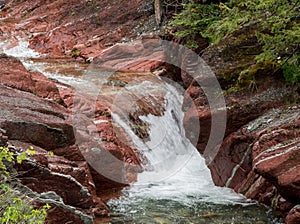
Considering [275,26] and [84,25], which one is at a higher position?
[84,25]

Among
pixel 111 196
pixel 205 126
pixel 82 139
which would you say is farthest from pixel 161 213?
pixel 205 126

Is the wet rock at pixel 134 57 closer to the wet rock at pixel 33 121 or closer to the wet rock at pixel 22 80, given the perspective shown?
the wet rock at pixel 22 80

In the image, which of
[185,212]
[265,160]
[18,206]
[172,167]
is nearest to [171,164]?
[172,167]

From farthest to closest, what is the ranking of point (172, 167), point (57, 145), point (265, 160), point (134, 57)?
point (134, 57)
point (172, 167)
point (57, 145)
point (265, 160)

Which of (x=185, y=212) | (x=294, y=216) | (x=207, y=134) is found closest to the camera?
(x=294, y=216)

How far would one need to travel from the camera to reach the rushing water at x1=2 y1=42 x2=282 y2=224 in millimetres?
7059

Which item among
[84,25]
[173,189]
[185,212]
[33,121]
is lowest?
[185,212]

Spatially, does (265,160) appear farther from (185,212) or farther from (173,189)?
(173,189)

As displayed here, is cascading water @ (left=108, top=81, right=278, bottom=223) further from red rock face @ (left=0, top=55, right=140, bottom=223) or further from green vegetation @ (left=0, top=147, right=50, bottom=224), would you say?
green vegetation @ (left=0, top=147, right=50, bottom=224)

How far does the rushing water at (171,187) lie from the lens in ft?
23.2

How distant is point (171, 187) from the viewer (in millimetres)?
8891

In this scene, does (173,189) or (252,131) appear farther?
(173,189)

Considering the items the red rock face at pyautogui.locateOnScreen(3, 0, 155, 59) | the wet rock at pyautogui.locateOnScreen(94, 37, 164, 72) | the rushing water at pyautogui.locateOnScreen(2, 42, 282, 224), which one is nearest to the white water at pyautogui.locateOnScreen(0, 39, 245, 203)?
the rushing water at pyautogui.locateOnScreen(2, 42, 282, 224)

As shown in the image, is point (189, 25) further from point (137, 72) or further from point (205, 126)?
point (205, 126)
